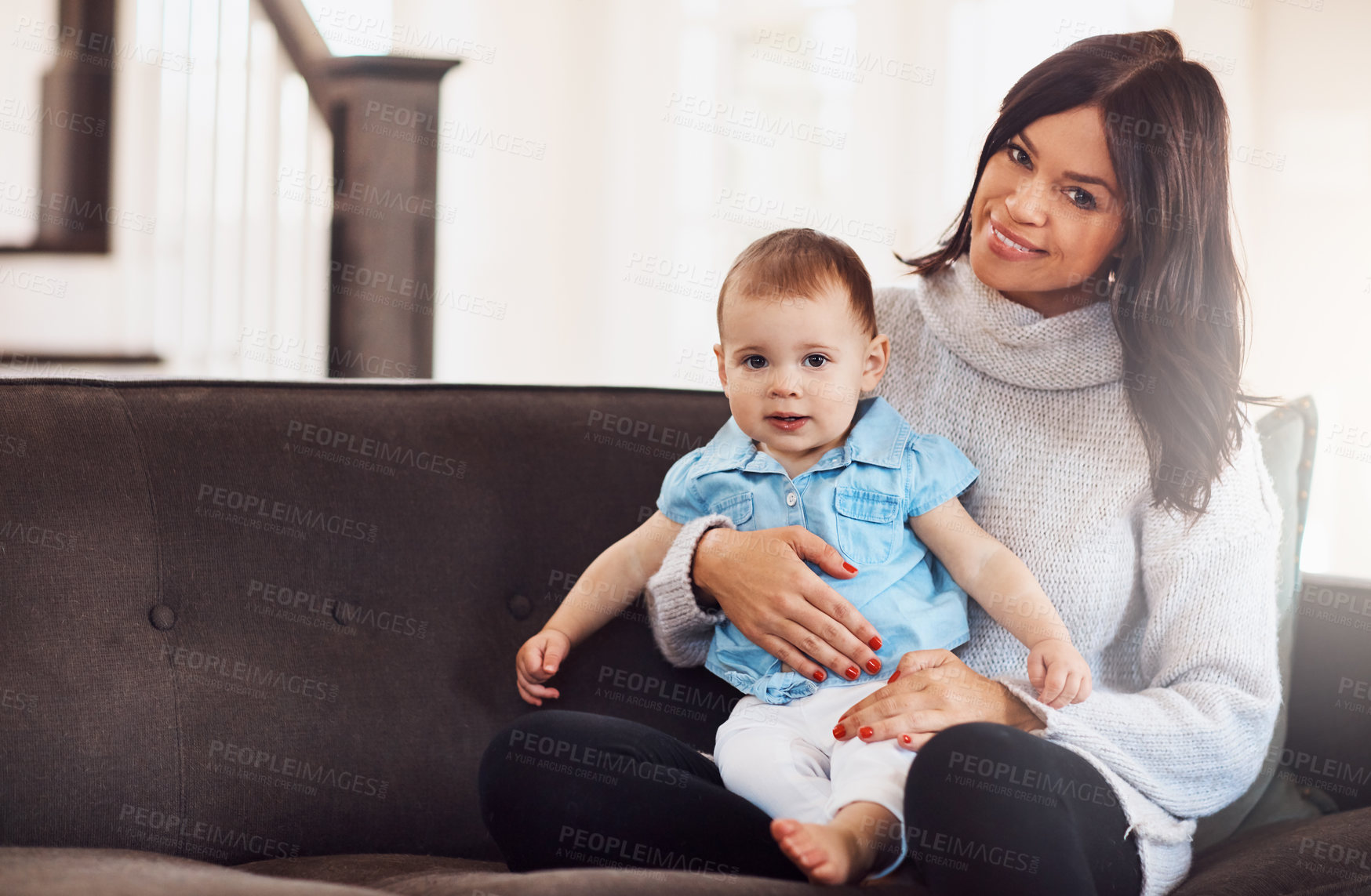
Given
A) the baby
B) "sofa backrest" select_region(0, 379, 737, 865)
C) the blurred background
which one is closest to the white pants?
the baby

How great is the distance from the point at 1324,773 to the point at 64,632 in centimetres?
144

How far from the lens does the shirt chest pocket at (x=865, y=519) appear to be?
3.64 feet

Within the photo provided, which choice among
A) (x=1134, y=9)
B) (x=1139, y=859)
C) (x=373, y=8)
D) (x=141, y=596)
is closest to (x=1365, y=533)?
(x=1134, y=9)

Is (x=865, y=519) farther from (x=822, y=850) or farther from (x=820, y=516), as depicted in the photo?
(x=822, y=850)

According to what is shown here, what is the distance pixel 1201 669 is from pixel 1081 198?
20.5 inches

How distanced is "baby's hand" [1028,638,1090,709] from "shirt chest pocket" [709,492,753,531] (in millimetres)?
347

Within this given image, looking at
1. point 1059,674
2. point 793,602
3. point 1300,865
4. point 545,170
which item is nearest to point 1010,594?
point 1059,674

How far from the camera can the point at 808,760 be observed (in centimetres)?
101

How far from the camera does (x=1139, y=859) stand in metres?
0.93

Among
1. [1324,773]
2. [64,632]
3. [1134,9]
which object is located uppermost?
[1134,9]

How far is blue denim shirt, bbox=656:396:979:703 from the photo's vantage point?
3.57 ft

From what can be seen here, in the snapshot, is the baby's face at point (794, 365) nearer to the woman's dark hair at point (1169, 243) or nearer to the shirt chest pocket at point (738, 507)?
the shirt chest pocket at point (738, 507)

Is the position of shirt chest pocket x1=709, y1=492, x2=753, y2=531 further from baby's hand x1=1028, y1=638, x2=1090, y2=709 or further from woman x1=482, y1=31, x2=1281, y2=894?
baby's hand x1=1028, y1=638, x2=1090, y2=709

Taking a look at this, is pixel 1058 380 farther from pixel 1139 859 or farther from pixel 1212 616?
pixel 1139 859
